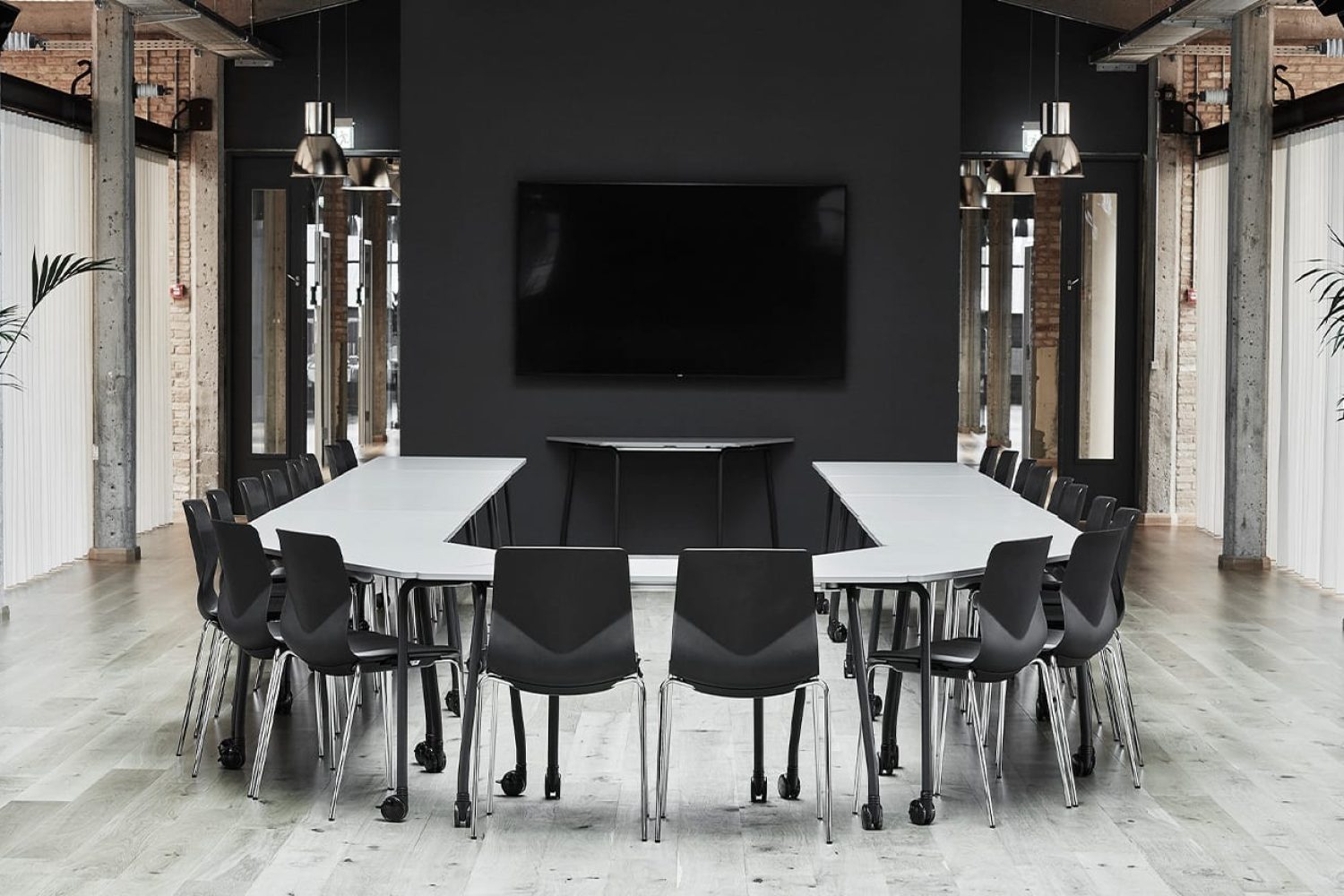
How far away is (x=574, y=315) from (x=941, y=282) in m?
2.45

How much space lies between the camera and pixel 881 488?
322 inches

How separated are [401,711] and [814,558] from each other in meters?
1.46

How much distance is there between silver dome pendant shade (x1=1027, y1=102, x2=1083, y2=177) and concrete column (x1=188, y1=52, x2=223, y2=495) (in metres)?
7.08

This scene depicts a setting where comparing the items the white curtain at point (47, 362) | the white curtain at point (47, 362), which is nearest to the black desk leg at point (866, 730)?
the white curtain at point (47, 362)

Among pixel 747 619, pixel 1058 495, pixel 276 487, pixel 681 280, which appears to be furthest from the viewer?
pixel 681 280

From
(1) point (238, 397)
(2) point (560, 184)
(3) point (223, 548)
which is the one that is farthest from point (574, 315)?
(3) point (223, 548)

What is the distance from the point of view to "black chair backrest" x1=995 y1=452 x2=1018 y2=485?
29.5 ft

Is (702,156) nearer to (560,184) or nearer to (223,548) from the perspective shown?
(560,184)

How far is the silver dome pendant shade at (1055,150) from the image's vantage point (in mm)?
8828

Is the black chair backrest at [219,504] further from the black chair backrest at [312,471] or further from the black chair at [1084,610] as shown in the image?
the black chair at [1084,610]

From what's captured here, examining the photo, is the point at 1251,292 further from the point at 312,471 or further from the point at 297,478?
the point at 297,478

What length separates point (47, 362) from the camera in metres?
10.0

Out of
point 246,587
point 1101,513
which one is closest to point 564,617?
point 246,587

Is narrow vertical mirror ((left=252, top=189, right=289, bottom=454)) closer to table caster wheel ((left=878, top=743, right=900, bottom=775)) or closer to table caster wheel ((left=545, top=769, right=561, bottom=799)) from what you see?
table caster wheel ((left=545, top=769, right=561, bottom=799))
